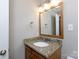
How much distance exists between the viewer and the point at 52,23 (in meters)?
2.47

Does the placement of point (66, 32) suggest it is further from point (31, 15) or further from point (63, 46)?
point (31, 15)

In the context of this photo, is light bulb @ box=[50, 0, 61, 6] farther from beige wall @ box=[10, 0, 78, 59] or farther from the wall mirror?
beige wall @ box=[10, 0, 78, 59]

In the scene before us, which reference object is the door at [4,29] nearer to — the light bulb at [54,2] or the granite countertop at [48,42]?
the granite countertop at [48,42]

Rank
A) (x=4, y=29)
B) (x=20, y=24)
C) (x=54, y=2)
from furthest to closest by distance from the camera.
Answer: (x=20, y=24) < (x=54, y=2) < (x=4, y=29)

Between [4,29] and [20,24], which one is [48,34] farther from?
[4,29]

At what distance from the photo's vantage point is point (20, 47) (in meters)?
2.61

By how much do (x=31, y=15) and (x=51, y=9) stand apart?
56cm

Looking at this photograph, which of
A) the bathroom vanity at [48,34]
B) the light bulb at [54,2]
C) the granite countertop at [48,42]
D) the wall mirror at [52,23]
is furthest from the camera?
the light bulb at [54,2]

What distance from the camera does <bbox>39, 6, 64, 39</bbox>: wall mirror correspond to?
2.18 metres

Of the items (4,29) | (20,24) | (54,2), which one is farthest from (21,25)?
(4,29)

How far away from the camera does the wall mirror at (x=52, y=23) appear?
2.18 meters

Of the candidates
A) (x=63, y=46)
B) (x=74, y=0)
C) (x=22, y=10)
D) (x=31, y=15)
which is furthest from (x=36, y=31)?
(x=74, y=0)

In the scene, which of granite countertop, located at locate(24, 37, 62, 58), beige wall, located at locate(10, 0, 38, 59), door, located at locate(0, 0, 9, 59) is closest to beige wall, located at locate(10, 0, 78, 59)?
beige wall, located at locate(10, 0, 38, 59)

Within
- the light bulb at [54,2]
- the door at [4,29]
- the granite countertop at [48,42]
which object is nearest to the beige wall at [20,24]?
the granite countertop at [48,42]
